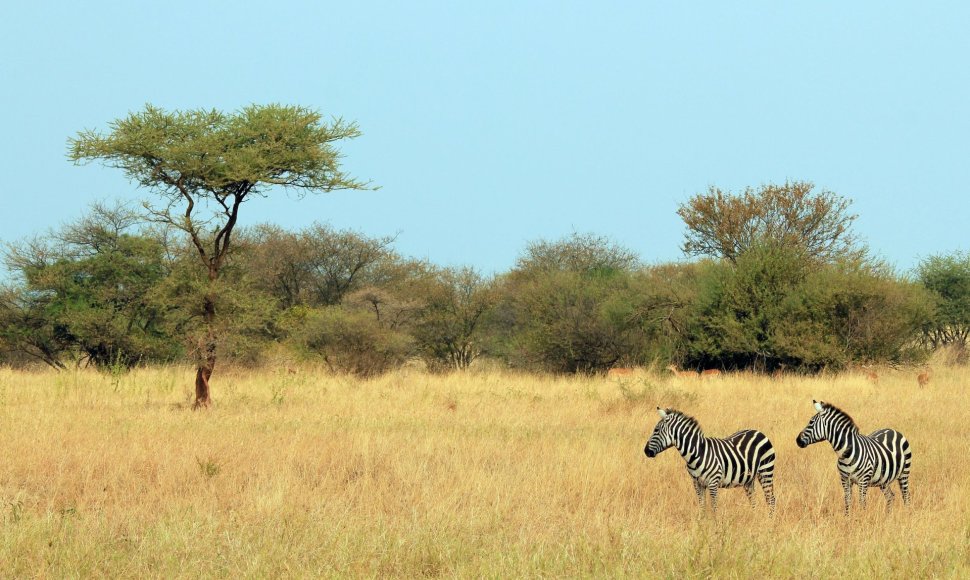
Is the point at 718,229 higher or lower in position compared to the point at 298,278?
higher

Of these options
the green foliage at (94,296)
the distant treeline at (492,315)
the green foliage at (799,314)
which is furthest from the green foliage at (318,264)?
the green foliage at (799,314)

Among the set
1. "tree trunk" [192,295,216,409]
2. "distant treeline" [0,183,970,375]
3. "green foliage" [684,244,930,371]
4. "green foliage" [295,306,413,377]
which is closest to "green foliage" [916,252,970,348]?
"distant treeline" [0,183,970,375]

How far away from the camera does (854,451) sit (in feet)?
25.0

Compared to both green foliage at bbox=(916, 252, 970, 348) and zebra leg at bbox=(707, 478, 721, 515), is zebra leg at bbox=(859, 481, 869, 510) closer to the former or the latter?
zebra leg at bbox=(707, 478, 721, 515)

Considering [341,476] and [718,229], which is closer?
[341,476]

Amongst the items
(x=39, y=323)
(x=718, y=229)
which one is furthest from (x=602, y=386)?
Result: (x=718, y=229)

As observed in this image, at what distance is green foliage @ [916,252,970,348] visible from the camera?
36312mm

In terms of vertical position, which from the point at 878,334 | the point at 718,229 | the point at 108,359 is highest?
the point at 718,229

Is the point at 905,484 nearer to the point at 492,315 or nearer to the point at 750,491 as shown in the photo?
the point at 750,491

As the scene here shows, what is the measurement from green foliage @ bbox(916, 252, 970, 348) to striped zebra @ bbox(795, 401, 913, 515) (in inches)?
Result: 1194

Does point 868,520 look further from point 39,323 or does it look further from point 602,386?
point 39,323

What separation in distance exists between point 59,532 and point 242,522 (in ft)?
4.21

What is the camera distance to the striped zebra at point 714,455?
7586 millimetres

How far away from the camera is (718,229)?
127 feet
